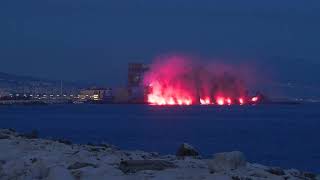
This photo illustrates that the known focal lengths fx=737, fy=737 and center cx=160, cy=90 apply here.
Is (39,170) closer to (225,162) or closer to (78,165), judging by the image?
(78,165)

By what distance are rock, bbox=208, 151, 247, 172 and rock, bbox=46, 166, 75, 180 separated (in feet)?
8.52

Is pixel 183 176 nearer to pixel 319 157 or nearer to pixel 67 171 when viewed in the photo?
pixel 67 171

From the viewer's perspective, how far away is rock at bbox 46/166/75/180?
1273 cm

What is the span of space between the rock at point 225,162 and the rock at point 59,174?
2596 mm

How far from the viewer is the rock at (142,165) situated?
13.3m

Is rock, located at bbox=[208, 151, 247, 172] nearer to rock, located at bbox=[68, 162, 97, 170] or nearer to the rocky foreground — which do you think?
the rocky foreground

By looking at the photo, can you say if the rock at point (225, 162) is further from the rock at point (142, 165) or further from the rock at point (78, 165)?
the rock at point (78, 165)

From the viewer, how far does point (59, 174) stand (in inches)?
508

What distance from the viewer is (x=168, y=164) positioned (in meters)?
13.8

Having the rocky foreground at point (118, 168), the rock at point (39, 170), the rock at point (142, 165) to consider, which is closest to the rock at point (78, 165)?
the rocky foreground at point (118, 168)

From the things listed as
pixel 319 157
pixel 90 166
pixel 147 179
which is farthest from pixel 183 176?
pixel 319 157

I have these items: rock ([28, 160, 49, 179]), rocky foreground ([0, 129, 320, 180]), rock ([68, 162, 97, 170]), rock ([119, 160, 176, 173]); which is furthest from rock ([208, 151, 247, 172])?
rock ([28, 160, 49, 179])

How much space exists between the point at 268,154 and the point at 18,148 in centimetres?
4185

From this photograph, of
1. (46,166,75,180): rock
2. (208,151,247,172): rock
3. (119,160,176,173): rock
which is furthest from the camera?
(208,151,247,172): rock
